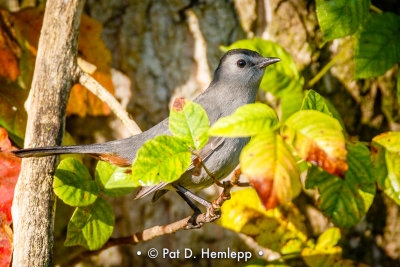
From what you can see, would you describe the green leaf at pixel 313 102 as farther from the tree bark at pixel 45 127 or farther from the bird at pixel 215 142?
the tree bark at pixel 45 127

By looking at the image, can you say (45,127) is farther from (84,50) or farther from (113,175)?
(84,50)

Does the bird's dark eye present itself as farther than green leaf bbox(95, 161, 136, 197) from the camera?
Yes

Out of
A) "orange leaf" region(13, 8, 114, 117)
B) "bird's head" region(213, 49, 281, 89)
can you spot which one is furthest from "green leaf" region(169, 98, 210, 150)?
"orange leaf" region(13, 8, 114, 117)

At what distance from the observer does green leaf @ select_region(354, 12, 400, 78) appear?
2078mm

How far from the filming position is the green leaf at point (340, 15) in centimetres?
183

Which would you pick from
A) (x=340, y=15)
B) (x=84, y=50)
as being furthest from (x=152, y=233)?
(x=340, y=15)

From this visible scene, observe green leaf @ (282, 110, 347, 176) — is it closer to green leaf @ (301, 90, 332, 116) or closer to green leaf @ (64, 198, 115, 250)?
green leaf @ (301, 90, 332, 116)

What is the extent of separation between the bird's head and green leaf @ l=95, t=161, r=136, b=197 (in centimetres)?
81

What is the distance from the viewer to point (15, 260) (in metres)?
1.83

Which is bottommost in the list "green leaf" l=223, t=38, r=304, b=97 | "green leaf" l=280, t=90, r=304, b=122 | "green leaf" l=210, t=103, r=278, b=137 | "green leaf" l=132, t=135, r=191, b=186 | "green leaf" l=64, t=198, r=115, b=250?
"green leaf" l=64, t=198, r=115, b=250

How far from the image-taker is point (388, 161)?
1721 mm

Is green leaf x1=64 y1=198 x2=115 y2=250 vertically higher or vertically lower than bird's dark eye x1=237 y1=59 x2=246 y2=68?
lower

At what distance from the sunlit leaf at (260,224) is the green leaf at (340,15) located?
955 millimetres

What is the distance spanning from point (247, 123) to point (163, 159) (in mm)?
274
